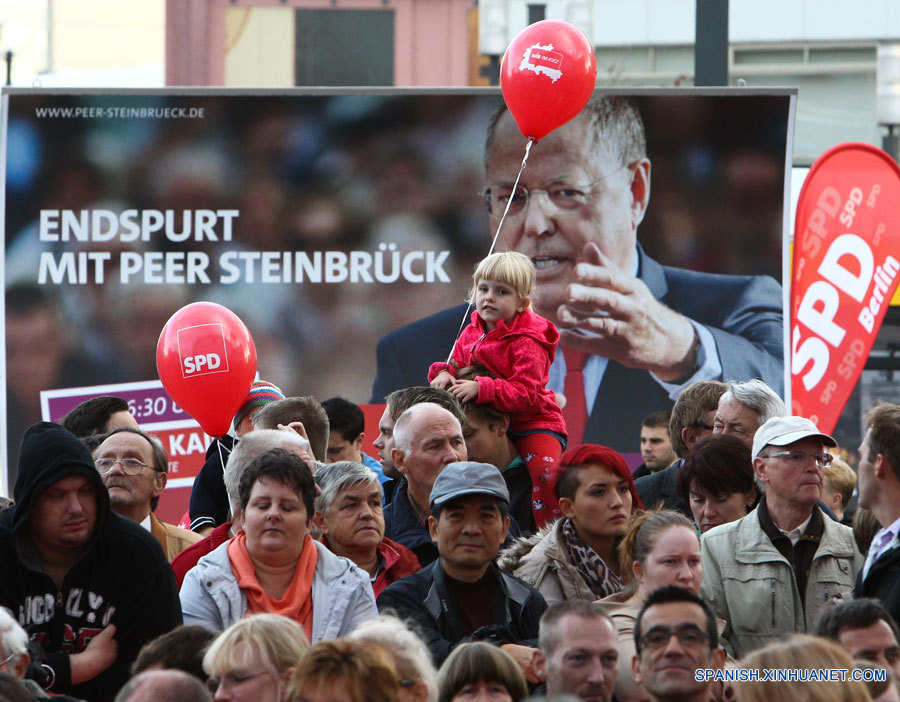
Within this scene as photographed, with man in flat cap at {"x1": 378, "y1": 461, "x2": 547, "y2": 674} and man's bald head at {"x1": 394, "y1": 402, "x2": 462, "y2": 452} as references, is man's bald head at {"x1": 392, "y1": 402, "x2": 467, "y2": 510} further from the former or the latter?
man in flat cap at {"x1": 378, "y1": 461, "x2": 547, "y2": 674}

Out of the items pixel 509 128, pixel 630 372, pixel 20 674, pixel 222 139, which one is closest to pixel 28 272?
pixel 222 139

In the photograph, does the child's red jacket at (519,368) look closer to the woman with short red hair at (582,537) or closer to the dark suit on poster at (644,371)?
the woman with short red hair at (582,537)

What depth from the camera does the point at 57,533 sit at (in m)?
4.74

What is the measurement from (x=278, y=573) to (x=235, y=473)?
0.58 meters

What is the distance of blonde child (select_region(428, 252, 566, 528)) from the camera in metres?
6.68

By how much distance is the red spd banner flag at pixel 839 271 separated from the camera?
9.18m

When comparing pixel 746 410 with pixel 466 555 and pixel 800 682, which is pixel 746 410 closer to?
pixel 466 555

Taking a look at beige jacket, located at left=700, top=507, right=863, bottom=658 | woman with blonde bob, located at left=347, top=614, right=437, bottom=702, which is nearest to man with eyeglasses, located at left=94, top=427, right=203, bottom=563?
woman with blonde bob, located at left=347, top=614, right=437, bottom=702

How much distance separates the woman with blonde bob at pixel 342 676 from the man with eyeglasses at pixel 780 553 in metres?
1.92

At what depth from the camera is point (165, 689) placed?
386cm

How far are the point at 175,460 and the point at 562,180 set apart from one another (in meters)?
2.95

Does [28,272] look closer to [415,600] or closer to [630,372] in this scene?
[630,372]

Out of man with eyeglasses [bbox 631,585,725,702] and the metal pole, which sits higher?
the metal pole

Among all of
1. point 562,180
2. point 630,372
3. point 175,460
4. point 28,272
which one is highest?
point 562,180
